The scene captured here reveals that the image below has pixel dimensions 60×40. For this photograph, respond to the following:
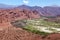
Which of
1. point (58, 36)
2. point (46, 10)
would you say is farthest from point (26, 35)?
point (46, 10)

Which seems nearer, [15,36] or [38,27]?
[15,36]

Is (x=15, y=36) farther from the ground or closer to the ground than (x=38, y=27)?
farther from the ground

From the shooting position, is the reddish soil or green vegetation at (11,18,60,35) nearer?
the reddish soil

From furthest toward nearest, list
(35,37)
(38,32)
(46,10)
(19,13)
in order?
(46,10)
(19,13)
(38,32)
(35,37)

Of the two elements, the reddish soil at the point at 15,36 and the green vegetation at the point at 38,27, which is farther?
the green vegetation at the point at 38,27

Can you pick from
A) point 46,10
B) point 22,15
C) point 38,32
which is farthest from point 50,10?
point 38,32

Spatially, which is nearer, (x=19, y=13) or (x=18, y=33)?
(x=18, y=33)

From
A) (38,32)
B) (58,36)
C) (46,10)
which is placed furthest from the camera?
(46,10)

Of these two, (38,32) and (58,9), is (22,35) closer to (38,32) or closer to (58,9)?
(38,32)

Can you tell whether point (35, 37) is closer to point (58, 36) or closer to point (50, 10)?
point (58, 36)
